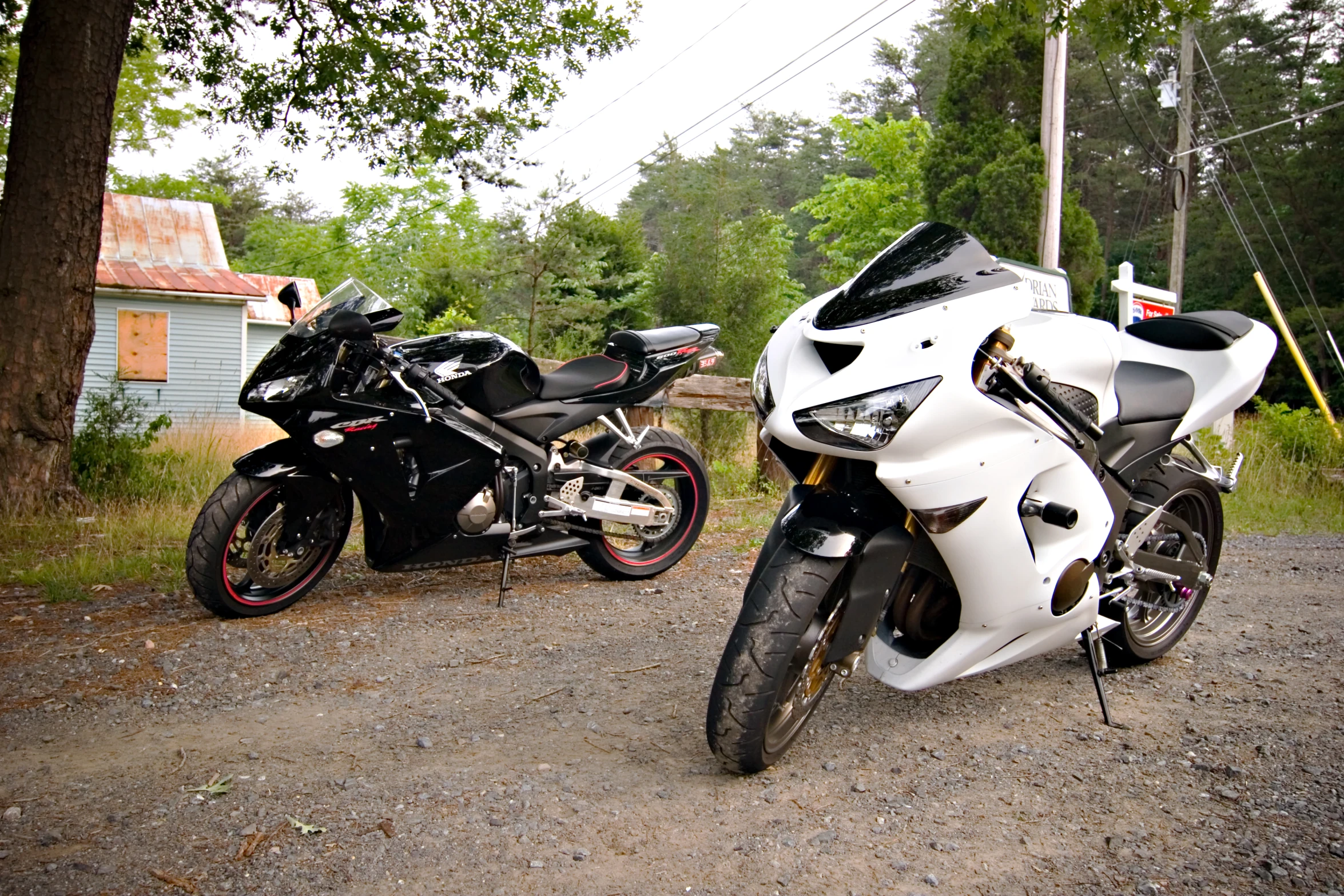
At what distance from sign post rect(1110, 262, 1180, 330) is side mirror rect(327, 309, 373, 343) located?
689 centimetres

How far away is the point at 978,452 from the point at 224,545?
3.06 metres

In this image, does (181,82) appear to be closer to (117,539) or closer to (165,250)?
(117,539)

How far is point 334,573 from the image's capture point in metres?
5.49

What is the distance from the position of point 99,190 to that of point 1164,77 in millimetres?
34946

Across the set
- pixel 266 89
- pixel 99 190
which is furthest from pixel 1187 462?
pixel 266 89

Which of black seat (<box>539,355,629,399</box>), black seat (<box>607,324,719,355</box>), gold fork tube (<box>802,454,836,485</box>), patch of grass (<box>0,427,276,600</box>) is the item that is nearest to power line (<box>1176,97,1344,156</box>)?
black seat (<box>607,324,719,355</box>)

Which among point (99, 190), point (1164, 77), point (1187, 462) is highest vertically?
point (1164, 77)

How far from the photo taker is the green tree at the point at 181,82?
7.06 meters

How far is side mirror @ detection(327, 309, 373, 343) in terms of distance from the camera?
14.5 ft

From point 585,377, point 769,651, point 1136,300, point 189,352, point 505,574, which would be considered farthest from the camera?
point 189,352

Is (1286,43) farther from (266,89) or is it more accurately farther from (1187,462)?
(1187,462)

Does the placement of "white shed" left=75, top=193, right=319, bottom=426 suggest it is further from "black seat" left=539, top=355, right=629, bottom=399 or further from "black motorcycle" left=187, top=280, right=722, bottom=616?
"black motorcycle" left=187, top=280, right=722, bottom=616

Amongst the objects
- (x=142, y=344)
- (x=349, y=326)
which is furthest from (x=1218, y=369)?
(x=142, y=344)

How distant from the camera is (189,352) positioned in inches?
957
